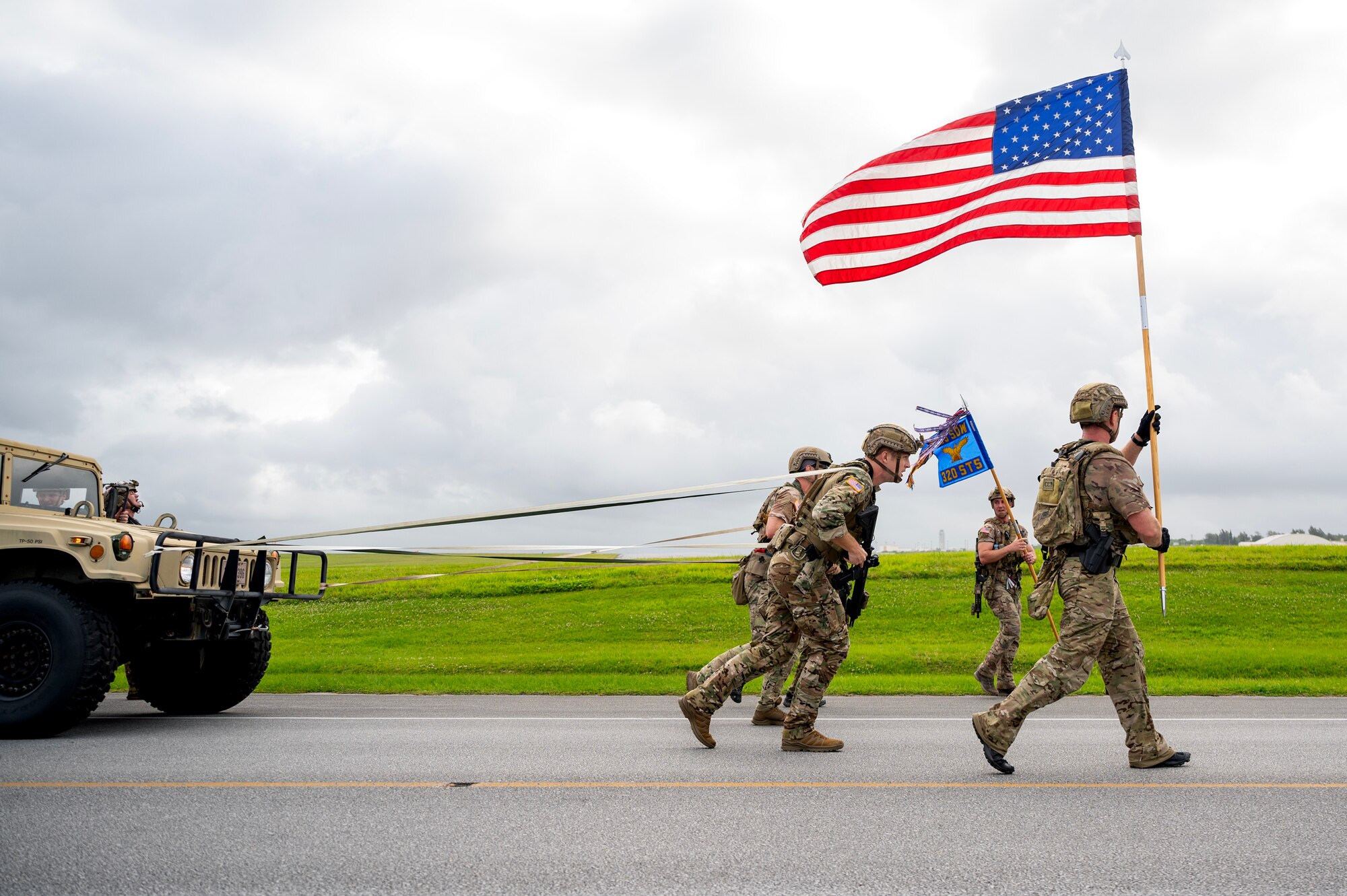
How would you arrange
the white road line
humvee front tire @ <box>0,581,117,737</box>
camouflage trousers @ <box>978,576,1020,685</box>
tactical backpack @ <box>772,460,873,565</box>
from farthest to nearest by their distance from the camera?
camouflage trousers @ <box>978,576,1020,685</box> → the white road line → humvee front tire @ <box>0,581,117,737</box> → tactical backpack @ <box>772,460,873,565</box>

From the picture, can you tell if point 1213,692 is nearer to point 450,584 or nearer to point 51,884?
point 51,884

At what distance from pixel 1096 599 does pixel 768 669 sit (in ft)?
8.03

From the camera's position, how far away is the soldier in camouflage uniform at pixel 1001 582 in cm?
1119

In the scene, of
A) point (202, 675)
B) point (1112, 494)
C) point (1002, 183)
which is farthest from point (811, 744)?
point (1002, 183)

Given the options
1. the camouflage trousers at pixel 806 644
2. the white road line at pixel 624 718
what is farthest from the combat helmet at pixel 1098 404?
the white road line at pixel 624 718

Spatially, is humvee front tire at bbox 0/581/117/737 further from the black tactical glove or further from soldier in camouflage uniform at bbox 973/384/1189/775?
the black tactical glove

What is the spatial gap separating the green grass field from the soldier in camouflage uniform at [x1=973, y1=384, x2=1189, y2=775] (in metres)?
3.24

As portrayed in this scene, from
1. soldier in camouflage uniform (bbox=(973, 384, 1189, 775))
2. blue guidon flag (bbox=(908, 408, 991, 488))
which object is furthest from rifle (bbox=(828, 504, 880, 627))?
blue guidon flag (bbox=(908, 408, 991, 488))

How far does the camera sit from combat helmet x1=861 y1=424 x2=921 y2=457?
7125 millimetres

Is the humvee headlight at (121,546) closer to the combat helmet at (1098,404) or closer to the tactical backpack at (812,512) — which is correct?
the tactical backpack at (812,512)

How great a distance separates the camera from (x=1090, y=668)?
621 centimetres

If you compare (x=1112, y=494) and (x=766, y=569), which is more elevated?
(x=1112, y=494)

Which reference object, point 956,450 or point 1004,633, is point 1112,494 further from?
point 1004,633

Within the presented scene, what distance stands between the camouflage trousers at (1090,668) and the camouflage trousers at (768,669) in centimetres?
202
